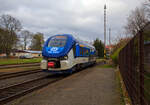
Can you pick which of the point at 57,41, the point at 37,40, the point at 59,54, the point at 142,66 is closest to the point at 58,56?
the point at 59,54

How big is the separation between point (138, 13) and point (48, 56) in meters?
27.0

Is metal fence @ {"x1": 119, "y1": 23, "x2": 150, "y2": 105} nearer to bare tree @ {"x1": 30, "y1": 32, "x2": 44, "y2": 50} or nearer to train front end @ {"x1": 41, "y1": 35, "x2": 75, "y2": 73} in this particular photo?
train front end @ {"x1": 41, "y1": 35, "x2": 75, "y2": 73}

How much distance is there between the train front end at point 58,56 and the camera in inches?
430

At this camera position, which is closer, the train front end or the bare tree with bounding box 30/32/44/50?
the train front end

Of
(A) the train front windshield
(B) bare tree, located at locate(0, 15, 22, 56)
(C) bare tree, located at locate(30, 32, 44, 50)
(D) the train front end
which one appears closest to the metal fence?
(D) the train front end

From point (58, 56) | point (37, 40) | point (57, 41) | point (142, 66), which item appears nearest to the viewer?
point (142, 66)

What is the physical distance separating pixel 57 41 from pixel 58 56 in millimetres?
1658

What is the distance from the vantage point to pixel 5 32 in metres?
44.2

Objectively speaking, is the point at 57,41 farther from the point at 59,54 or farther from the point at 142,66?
the point at 142,66

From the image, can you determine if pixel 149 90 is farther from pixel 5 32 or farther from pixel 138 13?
pixel 5 32

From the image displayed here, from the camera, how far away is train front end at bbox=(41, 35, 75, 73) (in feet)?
35.8

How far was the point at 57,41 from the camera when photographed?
12.2 m

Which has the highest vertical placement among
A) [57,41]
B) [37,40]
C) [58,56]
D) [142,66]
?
[37,40]

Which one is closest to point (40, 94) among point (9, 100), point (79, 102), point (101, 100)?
point (9, 100)
